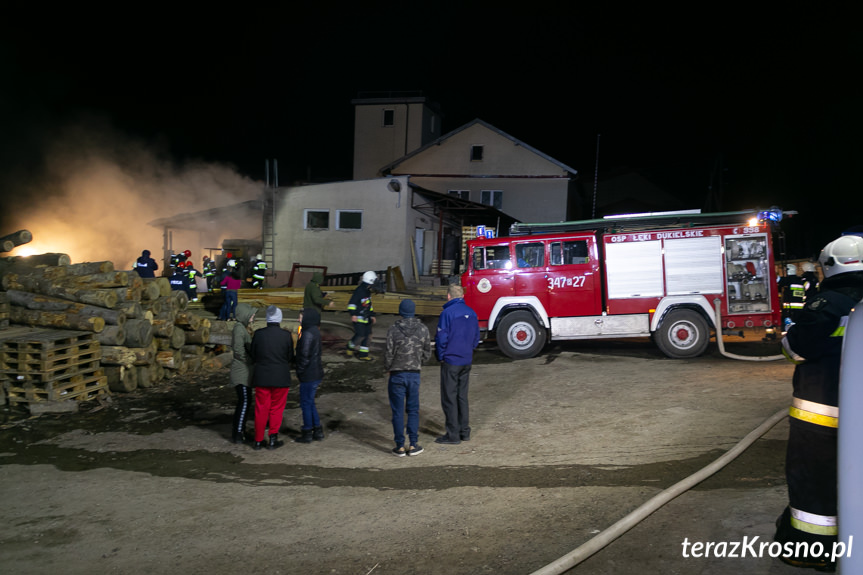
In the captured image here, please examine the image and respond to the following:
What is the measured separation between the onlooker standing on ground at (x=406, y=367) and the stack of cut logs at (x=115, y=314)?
527cm

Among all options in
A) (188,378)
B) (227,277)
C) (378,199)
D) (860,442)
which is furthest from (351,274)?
(860,442)

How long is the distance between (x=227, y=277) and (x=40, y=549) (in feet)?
35.6

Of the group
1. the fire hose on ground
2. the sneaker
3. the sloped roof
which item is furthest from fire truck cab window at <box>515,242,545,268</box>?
the sloped roof

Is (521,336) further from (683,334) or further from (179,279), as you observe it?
(179,279)

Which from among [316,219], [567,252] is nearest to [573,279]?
[567,252]

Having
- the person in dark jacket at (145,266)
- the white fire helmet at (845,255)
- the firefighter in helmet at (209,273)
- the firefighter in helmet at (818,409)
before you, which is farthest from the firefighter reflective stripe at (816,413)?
the firefighter in helmet at (209,273)

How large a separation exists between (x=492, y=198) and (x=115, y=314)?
2344 centimetres

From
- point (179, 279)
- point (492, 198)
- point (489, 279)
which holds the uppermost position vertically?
point (492, 198)

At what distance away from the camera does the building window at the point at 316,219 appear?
23391mm

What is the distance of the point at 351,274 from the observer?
2194cm

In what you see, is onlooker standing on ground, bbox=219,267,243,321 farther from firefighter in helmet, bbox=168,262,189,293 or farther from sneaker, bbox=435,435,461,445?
sneaker, bbox=435,435,461,445

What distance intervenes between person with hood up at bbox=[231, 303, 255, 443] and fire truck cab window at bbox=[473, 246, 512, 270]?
5511 millimetres

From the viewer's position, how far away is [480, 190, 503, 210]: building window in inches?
1187

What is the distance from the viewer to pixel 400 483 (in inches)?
209
